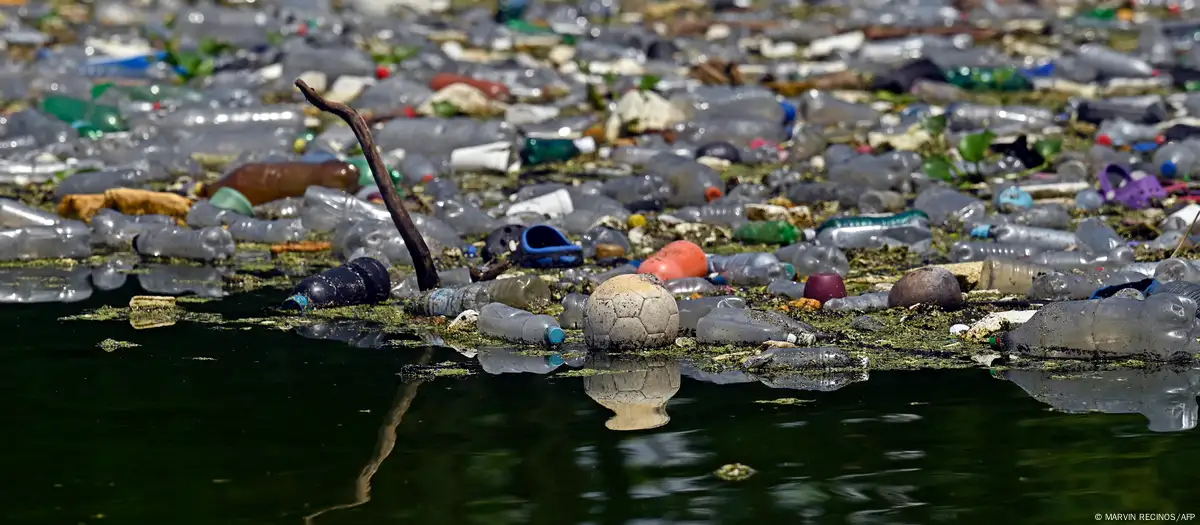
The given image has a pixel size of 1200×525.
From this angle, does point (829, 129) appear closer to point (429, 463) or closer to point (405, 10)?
point (429, 463)

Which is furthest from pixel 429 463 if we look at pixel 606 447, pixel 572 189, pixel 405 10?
pixel 405 10

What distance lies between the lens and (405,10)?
771 inches

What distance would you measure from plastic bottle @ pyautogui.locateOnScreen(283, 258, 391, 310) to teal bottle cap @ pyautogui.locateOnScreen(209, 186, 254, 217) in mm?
2159

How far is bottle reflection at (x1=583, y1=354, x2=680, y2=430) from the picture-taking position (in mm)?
4723

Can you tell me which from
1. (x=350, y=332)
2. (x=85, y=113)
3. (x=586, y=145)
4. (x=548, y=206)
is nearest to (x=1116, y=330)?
(x=350, y=332)

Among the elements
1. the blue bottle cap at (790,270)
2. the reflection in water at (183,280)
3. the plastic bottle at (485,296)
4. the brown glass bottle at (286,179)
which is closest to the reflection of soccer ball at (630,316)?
the plastic bottle at (485,296)

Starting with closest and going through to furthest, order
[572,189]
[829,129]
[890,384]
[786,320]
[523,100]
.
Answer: [890,384] → [786,320] → [572,189] → [829,129] → [523,100]

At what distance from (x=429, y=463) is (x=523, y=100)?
888cm

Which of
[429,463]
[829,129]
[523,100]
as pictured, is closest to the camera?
[429,463]

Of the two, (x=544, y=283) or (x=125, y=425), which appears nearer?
(x=125, y=425)

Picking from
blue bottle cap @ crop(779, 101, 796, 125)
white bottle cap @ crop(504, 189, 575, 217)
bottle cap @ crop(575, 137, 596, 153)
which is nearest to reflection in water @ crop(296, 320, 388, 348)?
white bottle cap @ crop(504, 189, 575, 217)

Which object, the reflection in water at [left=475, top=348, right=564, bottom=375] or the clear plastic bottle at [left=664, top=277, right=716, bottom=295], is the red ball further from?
the reflection in water at [left=475, top=348, right=564, bottom=375]

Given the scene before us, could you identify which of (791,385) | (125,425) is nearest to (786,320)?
(791,385)

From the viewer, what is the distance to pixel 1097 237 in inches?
289
